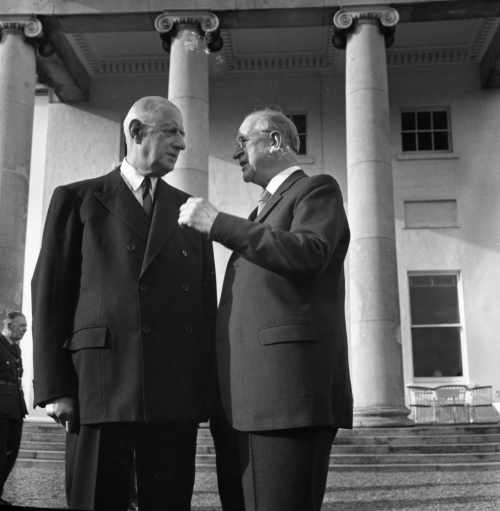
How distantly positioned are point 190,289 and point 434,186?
18553 mm

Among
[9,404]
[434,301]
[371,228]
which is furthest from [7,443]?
[434,301]

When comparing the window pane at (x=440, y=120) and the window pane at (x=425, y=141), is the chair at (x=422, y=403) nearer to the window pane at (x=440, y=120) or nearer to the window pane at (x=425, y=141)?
the window pane at (x=425, y=141)

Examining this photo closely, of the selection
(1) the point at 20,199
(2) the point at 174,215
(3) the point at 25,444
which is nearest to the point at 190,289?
(2) the point at 174,215

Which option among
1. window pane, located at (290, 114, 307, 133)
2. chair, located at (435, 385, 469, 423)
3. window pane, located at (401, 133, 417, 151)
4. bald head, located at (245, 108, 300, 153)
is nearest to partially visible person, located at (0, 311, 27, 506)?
bald head, located at (245, 108, 300, 153)

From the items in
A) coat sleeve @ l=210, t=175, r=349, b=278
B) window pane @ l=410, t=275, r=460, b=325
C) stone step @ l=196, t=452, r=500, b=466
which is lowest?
stone step @ l=196, t=452, r=500, b=466

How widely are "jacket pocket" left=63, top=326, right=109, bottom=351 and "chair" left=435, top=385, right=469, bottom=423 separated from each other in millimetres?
16356

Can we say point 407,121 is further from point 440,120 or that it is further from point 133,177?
point 133,177

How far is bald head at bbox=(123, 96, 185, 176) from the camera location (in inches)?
121

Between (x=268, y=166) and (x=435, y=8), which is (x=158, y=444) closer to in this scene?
(x=268, y=166)

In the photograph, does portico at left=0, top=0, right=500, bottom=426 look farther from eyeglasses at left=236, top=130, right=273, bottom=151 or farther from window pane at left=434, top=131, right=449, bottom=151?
eyeglasses at left=236, top=130, right=273, bottom=151

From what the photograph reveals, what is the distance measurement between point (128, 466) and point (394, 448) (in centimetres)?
970

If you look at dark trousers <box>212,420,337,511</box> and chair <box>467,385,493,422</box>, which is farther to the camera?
chair <box>467,385,493,422</box>

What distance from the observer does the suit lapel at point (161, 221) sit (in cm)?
302

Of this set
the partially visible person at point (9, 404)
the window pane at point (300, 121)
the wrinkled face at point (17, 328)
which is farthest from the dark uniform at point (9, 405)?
the window pane at point (300, 121)
